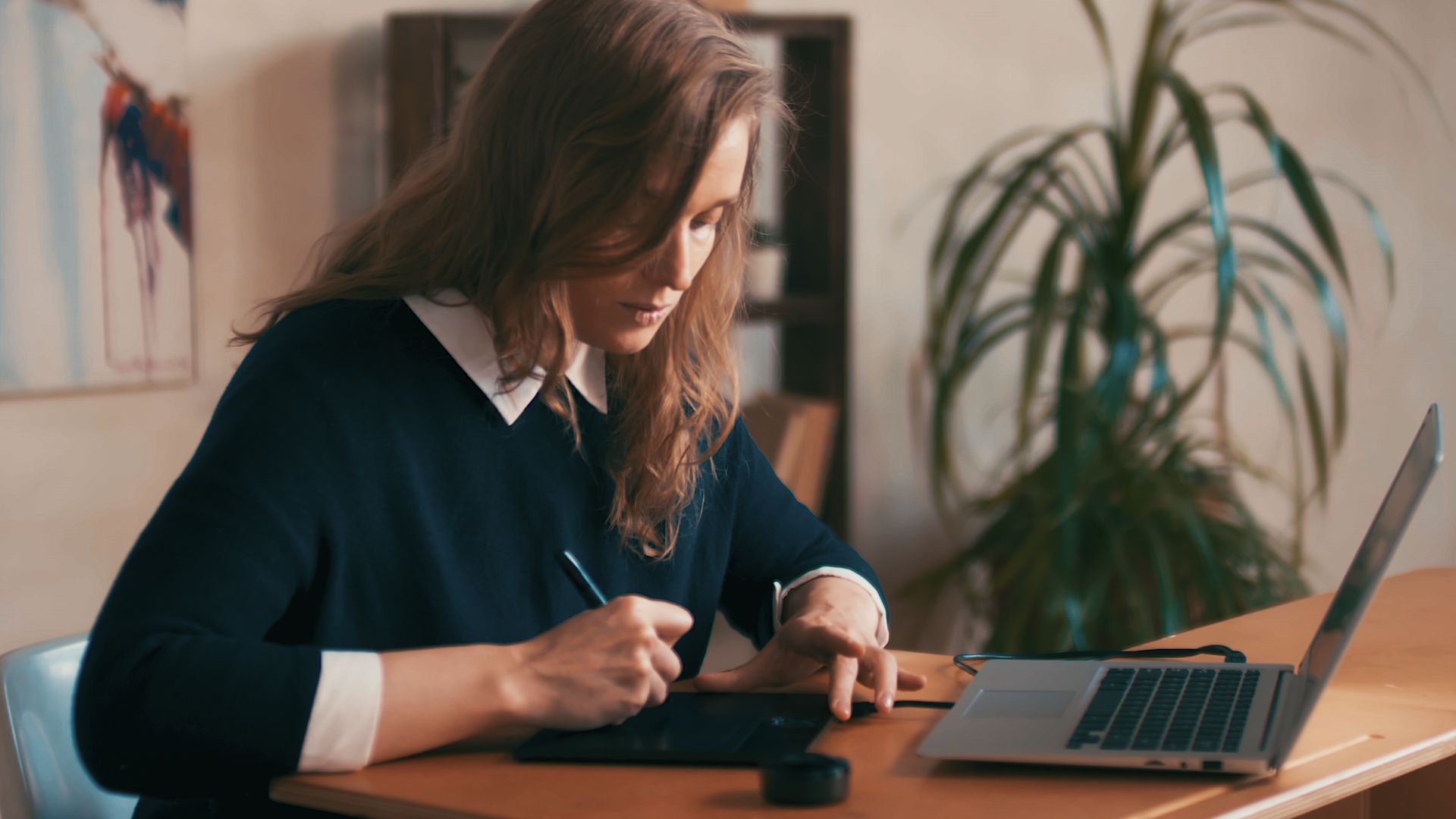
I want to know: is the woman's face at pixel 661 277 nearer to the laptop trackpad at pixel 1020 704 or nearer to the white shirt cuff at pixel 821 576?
the white shirt cuff at pixel 821 576

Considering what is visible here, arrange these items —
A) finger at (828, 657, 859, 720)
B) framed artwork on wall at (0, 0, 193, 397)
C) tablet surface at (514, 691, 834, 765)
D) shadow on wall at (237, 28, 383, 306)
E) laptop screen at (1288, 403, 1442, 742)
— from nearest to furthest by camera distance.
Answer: laptop screen at (1288, 403, 1442, 742)
tablet surface at (514, 691, 834, 765)
finger at (828, 657, 859, 720)
framed artwork on wall at (0, 0, 193, 397)
shadow on wall at (237, 28, 383, 306)

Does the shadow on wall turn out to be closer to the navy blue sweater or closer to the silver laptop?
the navy blue sweater

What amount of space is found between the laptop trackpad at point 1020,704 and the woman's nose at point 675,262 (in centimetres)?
42

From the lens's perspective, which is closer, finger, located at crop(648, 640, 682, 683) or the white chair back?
finger, located at crop(648, 640, 682, 683)

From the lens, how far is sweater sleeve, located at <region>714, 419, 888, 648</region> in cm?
128

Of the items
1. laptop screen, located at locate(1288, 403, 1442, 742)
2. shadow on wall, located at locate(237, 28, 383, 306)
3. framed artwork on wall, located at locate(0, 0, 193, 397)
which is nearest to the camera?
laptop screen, located at locate(1288, 403, 1442, 742)

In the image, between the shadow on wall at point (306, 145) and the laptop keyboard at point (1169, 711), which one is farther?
the shadow on wall at point (306, 145)

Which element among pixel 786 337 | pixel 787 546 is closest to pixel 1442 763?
pixel 787 546

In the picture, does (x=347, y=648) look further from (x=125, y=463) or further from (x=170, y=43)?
(x=170, y=43)

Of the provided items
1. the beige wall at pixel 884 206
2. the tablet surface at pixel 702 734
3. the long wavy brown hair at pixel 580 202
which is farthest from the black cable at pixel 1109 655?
the beige wall at pixel 884 206

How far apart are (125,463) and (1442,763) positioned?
6.51 feet

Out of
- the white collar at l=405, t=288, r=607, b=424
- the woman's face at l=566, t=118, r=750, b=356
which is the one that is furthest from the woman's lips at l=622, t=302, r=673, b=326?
the white collar at l=405, t=288, r=607, b=424

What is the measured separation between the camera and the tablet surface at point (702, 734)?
33.6 inches

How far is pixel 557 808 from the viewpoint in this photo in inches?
30.0
